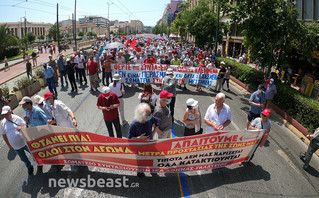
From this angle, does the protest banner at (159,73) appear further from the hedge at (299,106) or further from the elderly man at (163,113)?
the elderly man at (163,113)

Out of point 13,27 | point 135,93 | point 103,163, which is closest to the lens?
point 103,163

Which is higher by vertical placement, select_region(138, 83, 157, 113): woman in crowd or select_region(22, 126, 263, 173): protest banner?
select_region(138, 83, 157, 113): woman in crowd

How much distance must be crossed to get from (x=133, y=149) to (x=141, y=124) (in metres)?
0.59

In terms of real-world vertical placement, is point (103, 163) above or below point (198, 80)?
below

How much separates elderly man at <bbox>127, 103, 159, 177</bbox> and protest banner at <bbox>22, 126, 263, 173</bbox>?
0.40 feet

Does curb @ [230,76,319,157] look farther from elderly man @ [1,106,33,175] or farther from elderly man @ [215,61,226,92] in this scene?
elderly man @ [1,106,33,175]

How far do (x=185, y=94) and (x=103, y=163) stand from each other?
7.36m

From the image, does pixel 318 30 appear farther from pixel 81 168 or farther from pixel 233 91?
pixel 81 168

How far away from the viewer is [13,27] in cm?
10250

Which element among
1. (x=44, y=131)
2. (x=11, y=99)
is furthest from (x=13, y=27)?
(x=44, y=131)

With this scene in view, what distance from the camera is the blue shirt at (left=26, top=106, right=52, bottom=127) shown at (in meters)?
4.47

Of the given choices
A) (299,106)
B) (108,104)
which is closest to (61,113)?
(108,104)

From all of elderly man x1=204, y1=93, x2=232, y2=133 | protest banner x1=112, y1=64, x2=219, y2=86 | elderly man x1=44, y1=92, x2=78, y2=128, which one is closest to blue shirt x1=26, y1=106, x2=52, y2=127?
elderly man x1=44, y1=92, x2=78, y2=128

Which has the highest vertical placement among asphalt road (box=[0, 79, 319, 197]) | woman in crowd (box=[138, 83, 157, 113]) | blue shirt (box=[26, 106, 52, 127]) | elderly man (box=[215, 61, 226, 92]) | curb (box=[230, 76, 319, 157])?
elderly man (box=[215, 61, 226, 92])
